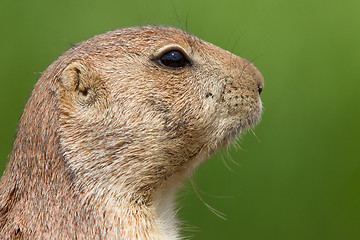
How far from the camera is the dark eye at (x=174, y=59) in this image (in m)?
2.80

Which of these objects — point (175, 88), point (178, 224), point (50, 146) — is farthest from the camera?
point (178, 224)

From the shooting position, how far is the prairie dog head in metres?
2.59

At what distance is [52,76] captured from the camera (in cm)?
273

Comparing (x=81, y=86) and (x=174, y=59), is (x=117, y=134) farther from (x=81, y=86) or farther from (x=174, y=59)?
(x=174, y=59)

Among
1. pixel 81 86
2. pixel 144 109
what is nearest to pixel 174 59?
pixel 144 109

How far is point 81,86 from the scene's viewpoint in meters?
2.68

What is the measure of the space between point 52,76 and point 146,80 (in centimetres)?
46

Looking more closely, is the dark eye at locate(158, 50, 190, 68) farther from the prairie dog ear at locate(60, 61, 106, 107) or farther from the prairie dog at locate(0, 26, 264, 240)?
the prairie dog ear at locate(60, 61, 106, 107)

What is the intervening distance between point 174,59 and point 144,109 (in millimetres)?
342

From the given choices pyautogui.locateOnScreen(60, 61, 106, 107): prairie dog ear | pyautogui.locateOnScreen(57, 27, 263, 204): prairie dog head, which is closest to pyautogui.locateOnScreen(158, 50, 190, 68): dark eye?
pyautogui.locateOnScreen(57, 27, 263, 204): prairie dog head

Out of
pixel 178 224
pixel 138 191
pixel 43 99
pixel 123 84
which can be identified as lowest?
pixel 178 224

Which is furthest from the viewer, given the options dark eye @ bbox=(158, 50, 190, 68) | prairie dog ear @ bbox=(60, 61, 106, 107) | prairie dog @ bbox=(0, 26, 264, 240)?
dark eye @ bbox=(158, 50, 190, 68)

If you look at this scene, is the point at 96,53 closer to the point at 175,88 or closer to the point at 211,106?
the point at 175,88

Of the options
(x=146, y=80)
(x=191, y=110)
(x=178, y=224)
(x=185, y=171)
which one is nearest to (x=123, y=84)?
(x=146, y=80)
